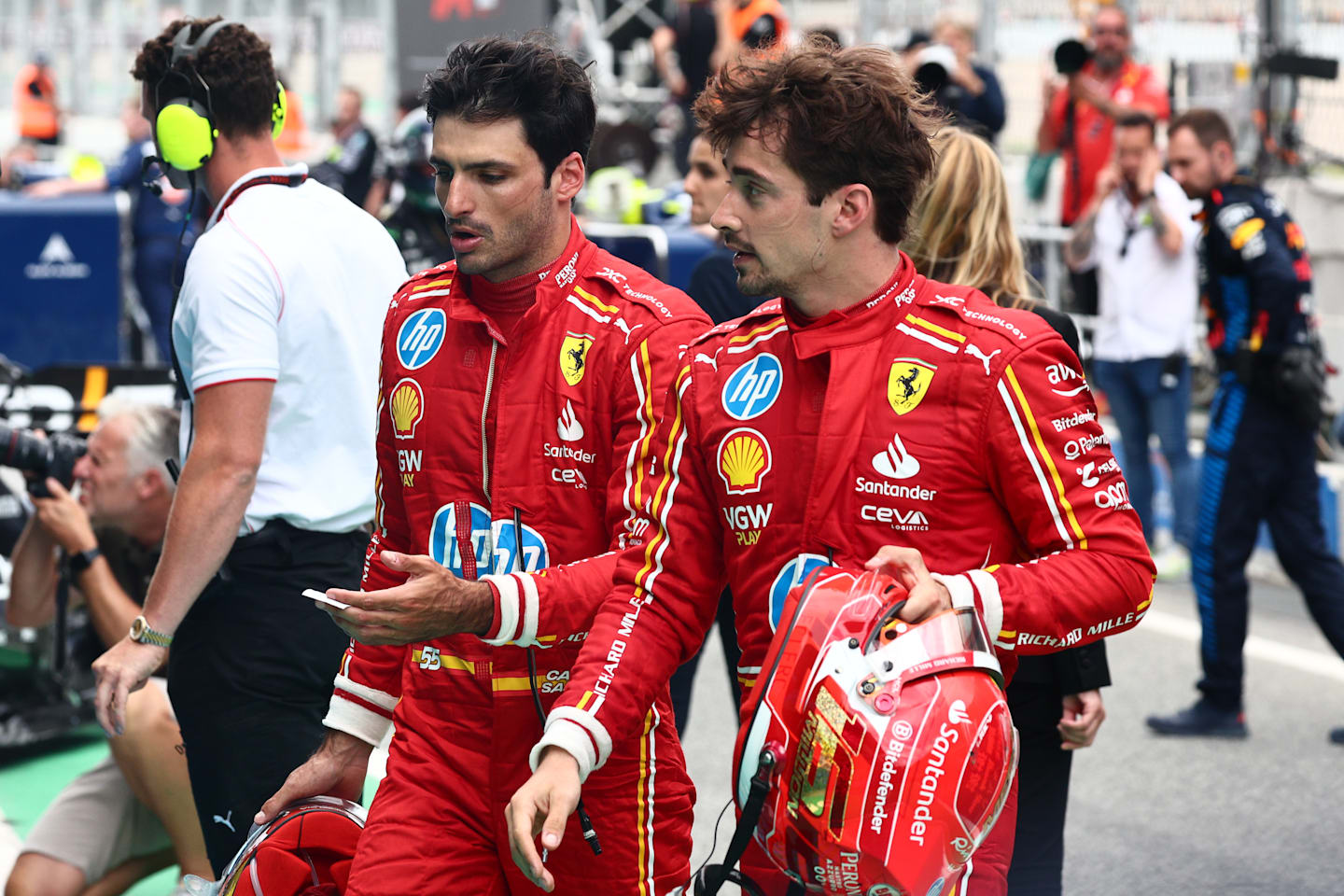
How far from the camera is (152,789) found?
4.74 m

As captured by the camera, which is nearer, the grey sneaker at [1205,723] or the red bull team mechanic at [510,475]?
the red bull team mechanic at [510,475]

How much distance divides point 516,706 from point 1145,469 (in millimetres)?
7038

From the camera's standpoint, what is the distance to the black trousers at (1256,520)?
6.52m

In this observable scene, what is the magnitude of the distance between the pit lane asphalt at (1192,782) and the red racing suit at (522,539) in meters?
Result: 2.47

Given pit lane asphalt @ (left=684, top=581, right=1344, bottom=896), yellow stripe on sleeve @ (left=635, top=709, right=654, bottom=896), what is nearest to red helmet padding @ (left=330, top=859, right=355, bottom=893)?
yellow stripe on sleeve @ (left=635, top=709, right=654, bottom=896)

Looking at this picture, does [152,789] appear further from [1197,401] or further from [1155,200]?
[1197,401]

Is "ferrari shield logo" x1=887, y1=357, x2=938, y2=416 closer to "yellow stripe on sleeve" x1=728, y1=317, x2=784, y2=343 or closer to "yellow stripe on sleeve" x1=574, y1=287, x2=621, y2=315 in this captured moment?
"yellow stripe on sleeve" x1=728, y1=317, x2=784, y2=343

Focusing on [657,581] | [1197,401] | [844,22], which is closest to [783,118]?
[657,581]

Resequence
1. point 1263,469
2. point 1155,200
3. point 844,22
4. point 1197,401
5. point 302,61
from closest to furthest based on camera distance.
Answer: point 1263,469, point 1155,200, point 1197,401, point 844,22, point 302,61

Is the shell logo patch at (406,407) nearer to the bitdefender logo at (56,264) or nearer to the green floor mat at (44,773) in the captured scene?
the green floor mat at (44,773)

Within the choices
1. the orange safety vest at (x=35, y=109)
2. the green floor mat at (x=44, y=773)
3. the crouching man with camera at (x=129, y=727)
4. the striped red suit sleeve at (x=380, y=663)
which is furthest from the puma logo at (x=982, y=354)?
the orange safety vest at (x=35, y=109)

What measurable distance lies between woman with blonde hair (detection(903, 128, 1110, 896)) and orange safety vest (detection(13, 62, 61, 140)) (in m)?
18.6

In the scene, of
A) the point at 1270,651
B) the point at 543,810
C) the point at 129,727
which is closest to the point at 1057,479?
the point at 543,810

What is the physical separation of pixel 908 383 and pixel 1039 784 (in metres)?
1.17
